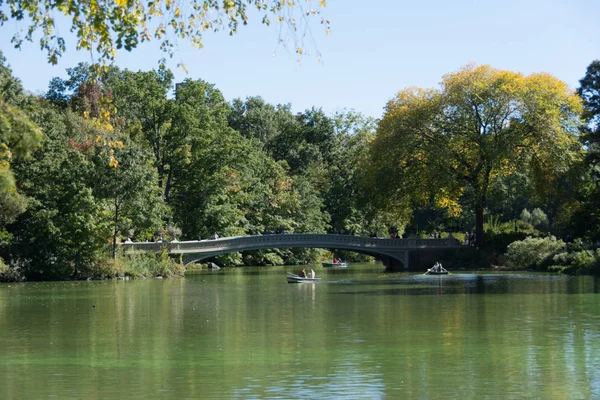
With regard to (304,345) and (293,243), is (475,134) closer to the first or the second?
(293,243)

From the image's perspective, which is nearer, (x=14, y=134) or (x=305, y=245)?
(x=14, y=134)

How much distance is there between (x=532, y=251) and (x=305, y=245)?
15310 mm

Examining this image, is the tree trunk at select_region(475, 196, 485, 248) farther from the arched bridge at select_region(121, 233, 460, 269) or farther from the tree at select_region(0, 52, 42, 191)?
the tree at select_region(0, 52, 42, 191)

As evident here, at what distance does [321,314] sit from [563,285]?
53.4 feet

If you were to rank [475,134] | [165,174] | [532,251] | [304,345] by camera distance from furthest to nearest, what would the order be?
1. [165,174]
2. [475,134]
3. [532,251]
4. [304,345]

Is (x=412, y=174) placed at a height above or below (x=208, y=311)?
above

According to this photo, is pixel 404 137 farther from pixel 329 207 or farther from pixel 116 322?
pixel 116 322

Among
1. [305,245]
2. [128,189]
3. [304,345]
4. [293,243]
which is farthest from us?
[305,245]

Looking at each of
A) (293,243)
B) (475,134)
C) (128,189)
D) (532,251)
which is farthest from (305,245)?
(128,189)

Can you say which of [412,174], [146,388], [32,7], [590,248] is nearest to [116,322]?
[146,388]

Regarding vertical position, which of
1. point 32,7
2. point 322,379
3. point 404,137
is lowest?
point 322,379

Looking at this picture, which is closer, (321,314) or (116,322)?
(116,322)

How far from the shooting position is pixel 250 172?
3115 inches

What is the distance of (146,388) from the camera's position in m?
16.7
